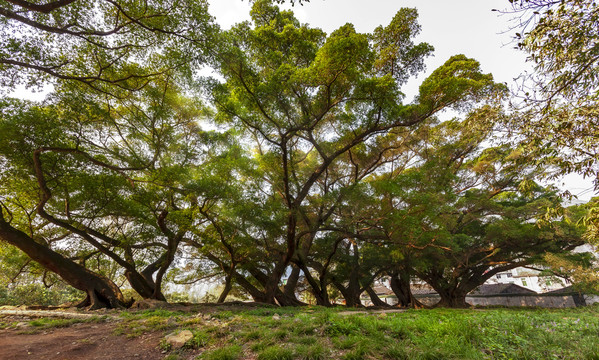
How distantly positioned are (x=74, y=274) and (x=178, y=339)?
23.8 ft

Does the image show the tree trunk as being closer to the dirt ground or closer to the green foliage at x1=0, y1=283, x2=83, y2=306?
the dirt ground

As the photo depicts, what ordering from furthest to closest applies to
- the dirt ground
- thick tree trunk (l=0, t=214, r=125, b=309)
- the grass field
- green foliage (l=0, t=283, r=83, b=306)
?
green foliage (l=0, t=283, r=83, b=306) < thick tree trunk (l=0, t=214, r=125, b=309) < the dirt ground < the grass field

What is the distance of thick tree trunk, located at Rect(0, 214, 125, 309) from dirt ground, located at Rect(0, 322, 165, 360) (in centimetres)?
404

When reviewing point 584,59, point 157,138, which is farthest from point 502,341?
point 157,138

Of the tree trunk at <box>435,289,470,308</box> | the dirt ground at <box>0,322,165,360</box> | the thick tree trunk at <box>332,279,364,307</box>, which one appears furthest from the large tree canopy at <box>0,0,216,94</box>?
the tree trunk at <box>435,289,470,308</box>

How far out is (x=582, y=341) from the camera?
110 inches

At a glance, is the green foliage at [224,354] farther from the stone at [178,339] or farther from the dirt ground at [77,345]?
the dirt ground at [77,345]

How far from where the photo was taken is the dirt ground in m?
2.86

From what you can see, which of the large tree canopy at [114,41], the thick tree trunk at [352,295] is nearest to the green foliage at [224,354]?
the large tree canopy at [114,41]

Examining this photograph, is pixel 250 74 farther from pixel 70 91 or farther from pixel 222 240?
pixel 222 240

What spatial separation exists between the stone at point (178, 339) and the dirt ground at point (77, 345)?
0.46 feet

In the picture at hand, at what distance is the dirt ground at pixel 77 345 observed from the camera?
2.86m

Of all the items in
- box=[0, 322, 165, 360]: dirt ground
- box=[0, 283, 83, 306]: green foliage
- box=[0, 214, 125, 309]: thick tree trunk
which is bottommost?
box=[0, 283, 83, 306]: green foliage

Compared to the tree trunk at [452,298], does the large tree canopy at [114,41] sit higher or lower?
higher
